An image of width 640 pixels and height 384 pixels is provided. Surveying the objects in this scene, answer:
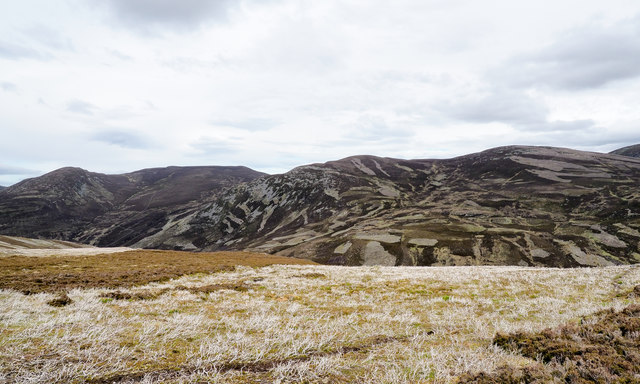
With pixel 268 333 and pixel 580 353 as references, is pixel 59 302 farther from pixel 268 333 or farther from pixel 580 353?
pixel 580 353

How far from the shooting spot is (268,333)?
10898 mm

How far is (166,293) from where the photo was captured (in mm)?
19922

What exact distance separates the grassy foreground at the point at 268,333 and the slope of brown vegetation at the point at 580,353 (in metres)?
0.51

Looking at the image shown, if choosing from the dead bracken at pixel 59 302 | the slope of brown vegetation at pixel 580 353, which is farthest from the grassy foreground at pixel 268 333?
the slope of brown vegetation at pixel 580 353

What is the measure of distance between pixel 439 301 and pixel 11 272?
118ft

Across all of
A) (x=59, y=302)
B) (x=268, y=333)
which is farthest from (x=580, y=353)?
(x=59, y=302)

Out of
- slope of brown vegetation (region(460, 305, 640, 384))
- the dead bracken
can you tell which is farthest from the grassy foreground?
slope of brown vegetation (region(460, 305, 640, 384))

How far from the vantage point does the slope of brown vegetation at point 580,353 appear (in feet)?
21.5

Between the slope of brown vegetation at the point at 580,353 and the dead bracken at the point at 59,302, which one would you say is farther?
the dead bracken at the point at 59,302

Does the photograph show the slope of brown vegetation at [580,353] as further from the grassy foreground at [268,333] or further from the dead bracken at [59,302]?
the dead bracken at [59,302]

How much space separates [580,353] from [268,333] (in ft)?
31.4

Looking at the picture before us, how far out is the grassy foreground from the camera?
741cm

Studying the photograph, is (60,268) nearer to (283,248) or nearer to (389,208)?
(283,248)

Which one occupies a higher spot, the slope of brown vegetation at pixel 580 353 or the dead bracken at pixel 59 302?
the dead bracken at pixel 59 302
